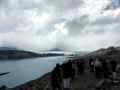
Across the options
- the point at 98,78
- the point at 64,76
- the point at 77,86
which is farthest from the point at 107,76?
the point at 64,76

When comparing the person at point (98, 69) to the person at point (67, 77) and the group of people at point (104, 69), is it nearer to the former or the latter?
the group of people at point (104, 69)

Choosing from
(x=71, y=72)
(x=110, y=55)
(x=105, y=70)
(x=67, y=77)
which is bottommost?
(x=67, y=77)

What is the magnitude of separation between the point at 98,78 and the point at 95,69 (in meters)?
2.65

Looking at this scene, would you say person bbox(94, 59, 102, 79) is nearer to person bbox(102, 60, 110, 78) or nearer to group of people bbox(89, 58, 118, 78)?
group of people bbox(89, 58, 118, 78)

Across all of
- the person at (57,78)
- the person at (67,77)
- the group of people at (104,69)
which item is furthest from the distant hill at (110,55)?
the person at (57,78)

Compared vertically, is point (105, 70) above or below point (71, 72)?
below

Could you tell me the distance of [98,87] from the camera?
1858cm

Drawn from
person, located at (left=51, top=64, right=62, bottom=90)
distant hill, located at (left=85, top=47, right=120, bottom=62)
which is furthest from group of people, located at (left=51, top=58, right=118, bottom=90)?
distant hill, located at (left=85, top=47, right=120, bottom=62)

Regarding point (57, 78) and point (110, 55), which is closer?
point (57, 78)

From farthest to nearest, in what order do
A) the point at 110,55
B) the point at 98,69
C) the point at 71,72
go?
the point at 110,55, the point at 98,69, the point at 71,72

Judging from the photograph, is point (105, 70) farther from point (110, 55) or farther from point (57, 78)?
point (110, 55)

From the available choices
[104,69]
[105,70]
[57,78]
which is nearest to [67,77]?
[57,78]

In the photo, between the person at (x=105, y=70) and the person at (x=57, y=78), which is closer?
the person at (x=57, y=78)

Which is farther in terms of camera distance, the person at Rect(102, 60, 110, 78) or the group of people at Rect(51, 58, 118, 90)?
the person at Rect(102, 60, 110, 78)
